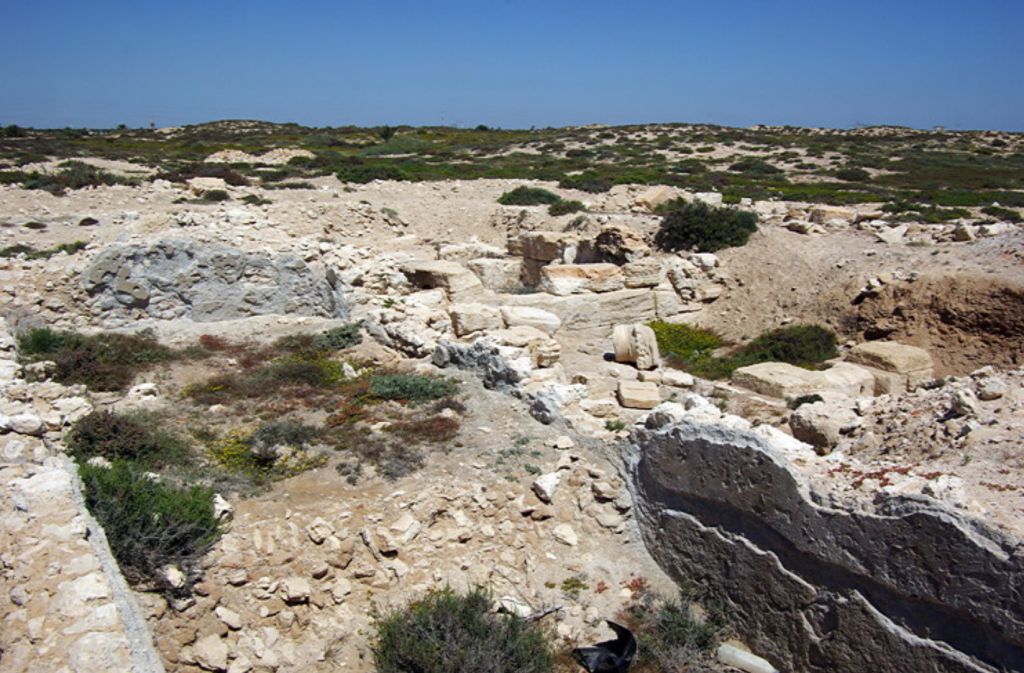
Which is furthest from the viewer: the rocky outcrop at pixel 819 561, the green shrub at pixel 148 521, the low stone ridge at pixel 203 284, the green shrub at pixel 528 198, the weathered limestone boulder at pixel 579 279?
the green shrub at pixel 528 198

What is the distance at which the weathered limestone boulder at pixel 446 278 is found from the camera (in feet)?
38.0

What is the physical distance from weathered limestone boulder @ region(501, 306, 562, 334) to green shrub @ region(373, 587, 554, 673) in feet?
19.0

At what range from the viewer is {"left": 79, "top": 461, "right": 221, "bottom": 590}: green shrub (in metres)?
4.57

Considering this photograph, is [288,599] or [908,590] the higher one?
[908,590]

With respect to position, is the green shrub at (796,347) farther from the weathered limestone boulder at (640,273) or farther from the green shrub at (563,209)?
the green shrub at (563,209)

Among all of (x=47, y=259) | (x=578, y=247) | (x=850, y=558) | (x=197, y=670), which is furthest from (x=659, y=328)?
(x=47, y=259)

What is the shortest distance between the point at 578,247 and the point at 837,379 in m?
6.54

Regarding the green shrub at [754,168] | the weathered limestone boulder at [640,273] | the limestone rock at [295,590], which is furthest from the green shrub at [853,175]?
the limestone rock at [295,590]

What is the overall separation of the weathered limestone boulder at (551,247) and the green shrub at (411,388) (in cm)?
646

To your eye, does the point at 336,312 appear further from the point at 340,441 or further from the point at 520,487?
the point at 520,487

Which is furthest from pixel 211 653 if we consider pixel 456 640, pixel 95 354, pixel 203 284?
pixel 203 284

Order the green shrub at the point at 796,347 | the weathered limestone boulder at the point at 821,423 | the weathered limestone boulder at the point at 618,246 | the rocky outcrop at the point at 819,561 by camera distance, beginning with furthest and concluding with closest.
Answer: the weathered limestone boulder at the point at 618,246
the green shrub at the point at 796,347
the weathered limestone boulder at the point at 821,423
the rocky outcrop at the point at 819,561

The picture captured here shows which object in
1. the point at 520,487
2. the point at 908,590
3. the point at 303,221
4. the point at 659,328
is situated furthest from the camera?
the point at 303,221

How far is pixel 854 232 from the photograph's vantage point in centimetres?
1416
